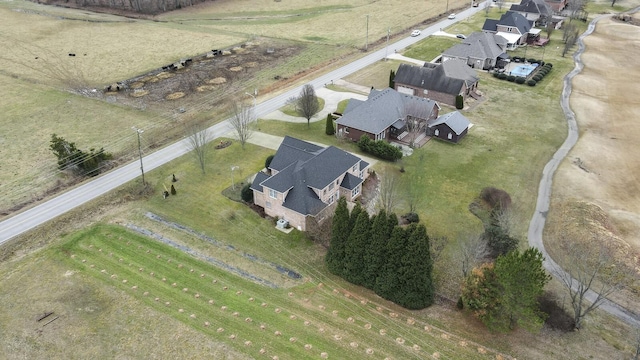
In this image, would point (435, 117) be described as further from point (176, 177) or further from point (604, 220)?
point (176, 177)

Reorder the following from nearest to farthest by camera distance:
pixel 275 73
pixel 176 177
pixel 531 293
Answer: pixel 531 293, pixel 176 177, pixel 275 73

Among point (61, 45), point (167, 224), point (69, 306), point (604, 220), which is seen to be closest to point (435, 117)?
point (604, 220)

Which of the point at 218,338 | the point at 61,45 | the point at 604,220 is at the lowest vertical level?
the point at 218,338

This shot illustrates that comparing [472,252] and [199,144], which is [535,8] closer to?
[199,144]

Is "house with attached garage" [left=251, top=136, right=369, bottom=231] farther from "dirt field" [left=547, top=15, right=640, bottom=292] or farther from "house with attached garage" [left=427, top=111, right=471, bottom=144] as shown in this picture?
"dirt field" [left=547, top=15, right=640, bottom=292]

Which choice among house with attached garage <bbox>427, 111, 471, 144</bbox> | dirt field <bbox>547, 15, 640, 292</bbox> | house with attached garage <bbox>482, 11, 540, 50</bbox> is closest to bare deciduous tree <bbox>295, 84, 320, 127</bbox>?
house with attached garage <bbox>427, 111, 471, 144</bbox>

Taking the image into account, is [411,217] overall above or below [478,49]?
below

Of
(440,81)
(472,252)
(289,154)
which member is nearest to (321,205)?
(289,154)
